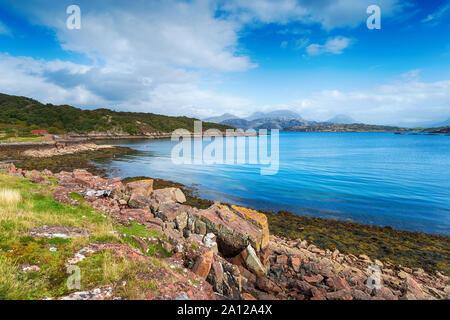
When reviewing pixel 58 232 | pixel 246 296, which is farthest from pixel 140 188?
pixel 246 296

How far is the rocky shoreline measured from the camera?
7.40 metres

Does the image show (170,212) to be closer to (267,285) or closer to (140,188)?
(140,188)

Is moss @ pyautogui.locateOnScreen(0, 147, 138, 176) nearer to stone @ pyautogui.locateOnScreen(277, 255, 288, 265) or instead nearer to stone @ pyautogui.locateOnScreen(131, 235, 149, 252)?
stone @ pyautogui.locateOnScreen(131, 235, 149, 252)

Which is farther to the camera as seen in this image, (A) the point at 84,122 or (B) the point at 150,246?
(A) the point at 84,122

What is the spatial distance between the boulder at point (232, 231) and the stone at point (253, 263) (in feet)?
1.28

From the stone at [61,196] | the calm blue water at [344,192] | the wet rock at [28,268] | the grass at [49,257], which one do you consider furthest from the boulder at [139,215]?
the calm blue water at [344,192]

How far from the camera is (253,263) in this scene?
982 centimetres

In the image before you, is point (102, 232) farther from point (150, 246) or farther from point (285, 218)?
point (285, 218)

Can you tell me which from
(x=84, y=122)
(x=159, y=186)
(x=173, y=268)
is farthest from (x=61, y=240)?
(x=84, y=122)

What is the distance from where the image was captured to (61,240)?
6797 mm

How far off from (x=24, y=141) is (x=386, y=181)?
118571mm

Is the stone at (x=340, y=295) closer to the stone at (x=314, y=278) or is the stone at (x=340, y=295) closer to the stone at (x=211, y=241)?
the stone at (x=314, y=278)

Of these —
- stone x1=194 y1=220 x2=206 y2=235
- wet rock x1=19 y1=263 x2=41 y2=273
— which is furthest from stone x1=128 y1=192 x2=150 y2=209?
wet rock x1=19 y1=263 x2=41 y2=273

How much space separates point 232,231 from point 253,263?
1858mm
